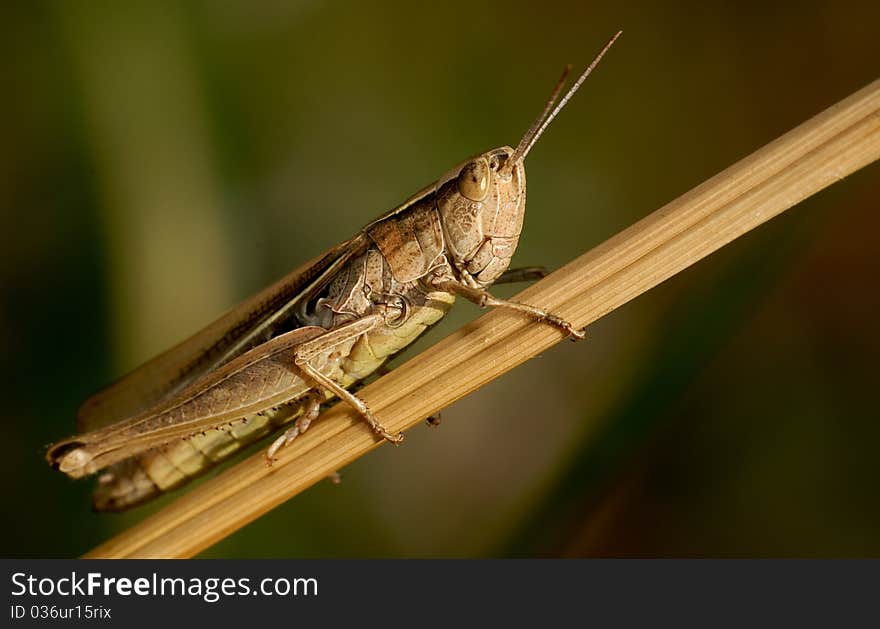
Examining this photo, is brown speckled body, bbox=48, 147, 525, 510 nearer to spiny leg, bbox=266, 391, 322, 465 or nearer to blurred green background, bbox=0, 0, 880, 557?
spiny leg, bbox=266, 391, 322, 465

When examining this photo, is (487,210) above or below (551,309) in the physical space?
above

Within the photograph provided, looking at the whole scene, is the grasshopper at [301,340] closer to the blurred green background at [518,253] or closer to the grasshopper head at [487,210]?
the grasshopper head at [487,210]

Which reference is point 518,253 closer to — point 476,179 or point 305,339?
point 476,179

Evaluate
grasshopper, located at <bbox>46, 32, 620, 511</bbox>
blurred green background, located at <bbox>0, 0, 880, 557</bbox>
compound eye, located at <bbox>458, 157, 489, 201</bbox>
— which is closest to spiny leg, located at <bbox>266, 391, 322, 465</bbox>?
grasshopper, located at <bbox>46, 32, 620, 511</bbox>

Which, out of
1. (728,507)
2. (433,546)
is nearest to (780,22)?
(728,507)

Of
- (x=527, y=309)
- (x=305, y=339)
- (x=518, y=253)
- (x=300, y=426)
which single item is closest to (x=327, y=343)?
(x=305, y=339)

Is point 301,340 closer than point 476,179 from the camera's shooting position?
No

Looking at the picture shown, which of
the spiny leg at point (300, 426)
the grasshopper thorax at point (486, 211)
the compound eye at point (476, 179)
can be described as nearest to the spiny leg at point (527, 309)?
the grasshopper thorax at point (486, 211)
